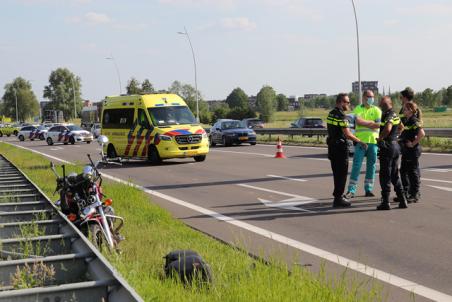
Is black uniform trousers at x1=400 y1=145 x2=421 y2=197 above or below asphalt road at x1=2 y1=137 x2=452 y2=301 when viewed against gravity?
above

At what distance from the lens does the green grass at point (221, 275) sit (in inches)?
167

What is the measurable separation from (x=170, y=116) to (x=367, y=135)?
1072cm

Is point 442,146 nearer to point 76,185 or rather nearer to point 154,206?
point 154,206

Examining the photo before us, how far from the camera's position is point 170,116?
66.2 ft

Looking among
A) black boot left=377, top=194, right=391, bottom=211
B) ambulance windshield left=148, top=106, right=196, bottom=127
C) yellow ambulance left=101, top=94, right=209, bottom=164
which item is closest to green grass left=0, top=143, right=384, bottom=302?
black boot left=377, top=194, right=391, bottom=211

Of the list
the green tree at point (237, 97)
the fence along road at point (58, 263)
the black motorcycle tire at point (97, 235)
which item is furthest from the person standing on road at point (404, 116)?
the green tree at point (237, 97)

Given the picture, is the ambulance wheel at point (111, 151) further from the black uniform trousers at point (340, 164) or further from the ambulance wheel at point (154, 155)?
the black uniform trousers at point (340, 164)

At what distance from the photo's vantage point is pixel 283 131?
1358 inches

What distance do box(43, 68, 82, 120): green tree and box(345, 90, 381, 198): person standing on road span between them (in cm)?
14147

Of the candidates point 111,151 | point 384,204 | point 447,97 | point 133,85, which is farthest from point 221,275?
point 447,97

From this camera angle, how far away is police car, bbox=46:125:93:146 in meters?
43.4

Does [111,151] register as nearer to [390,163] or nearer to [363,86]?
[390,163]

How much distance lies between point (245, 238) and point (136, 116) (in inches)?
534

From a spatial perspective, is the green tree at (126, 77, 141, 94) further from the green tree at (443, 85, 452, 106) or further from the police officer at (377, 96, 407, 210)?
the police officer at (377, 96, 407, 210)
